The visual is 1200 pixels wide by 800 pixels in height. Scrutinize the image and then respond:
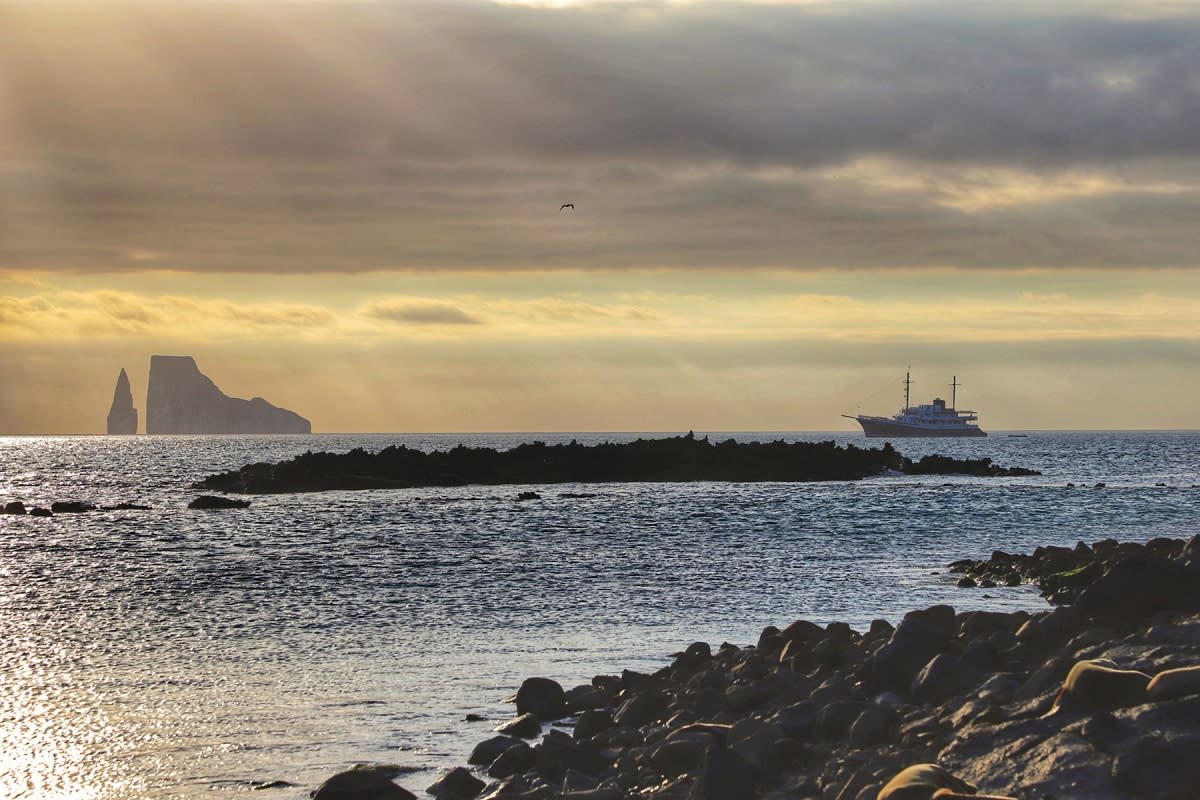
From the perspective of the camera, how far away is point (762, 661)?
15938 mm

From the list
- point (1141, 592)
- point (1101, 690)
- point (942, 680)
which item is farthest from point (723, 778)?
point (1141, 592)

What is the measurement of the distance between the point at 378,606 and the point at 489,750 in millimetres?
13546

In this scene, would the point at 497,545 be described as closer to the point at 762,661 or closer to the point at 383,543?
the point at 383,543

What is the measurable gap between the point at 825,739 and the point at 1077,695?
2431 millimetres

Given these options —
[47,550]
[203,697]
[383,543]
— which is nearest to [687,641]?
[203,697]

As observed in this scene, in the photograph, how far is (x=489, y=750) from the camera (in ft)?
42.1

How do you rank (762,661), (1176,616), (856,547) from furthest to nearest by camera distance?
(856,547) → (762,661) → (1176,616)

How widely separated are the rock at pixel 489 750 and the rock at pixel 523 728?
2.88 feet

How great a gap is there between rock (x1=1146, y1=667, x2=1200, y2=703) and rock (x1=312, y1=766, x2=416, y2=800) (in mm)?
6612

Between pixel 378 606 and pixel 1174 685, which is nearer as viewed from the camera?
pixel 1174 685

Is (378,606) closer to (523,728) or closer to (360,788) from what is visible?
(523,728)

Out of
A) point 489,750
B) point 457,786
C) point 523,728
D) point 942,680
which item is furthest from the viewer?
point 523,728

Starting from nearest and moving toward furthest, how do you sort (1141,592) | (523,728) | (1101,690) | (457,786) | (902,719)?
(1101,690), (457,786), (902,719), (523,728), (1141,592)

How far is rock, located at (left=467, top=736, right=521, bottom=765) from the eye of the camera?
1276 centimetres
